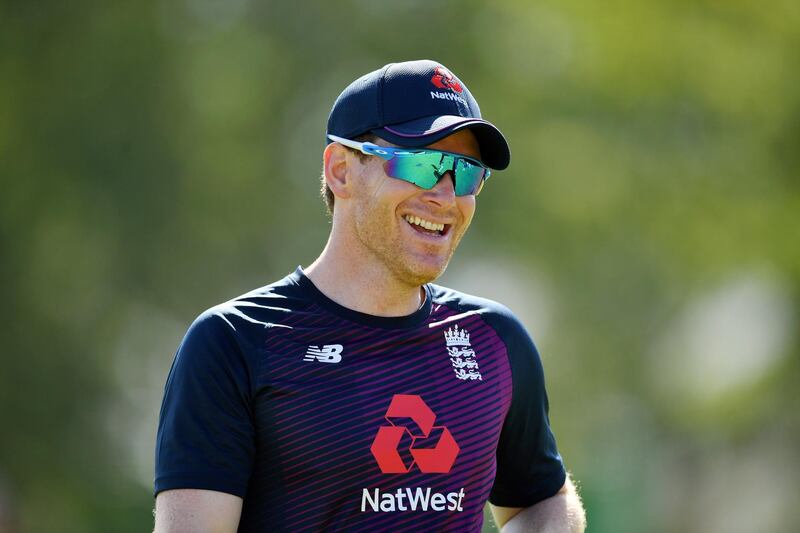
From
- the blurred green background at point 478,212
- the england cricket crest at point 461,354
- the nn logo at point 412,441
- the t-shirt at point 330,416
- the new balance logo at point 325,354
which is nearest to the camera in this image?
the t-shirt at point 330,416

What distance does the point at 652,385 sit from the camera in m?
22.0

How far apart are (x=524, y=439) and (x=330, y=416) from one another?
959 millimetres

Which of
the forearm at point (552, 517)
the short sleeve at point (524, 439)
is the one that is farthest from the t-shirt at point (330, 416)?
the forearm at point (552, 517)

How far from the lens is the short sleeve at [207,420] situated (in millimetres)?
4328

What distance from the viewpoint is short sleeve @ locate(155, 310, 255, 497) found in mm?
4328

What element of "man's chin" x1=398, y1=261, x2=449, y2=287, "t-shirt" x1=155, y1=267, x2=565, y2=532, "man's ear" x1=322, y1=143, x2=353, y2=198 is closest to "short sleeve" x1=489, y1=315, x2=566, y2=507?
"t-shirt" x1=155, y1=267, x2=565, y2=532

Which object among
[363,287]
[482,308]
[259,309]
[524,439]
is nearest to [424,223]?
[363,287]

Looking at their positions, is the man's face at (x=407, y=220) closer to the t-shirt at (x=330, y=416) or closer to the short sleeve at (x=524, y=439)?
the t-shirt at (x=330, y=416)

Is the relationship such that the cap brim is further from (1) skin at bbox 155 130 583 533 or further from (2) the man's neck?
(2) the man's neck

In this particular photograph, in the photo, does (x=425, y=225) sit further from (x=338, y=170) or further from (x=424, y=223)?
(x=338, y=170)

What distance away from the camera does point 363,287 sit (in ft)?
15.9

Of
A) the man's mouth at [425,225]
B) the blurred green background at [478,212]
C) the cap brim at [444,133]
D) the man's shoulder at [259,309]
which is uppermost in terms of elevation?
the cap brim at [444,133]

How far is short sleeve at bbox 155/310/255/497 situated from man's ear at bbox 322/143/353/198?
2.57 ft

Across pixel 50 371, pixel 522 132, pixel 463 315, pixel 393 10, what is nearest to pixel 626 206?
pixel 522 132
